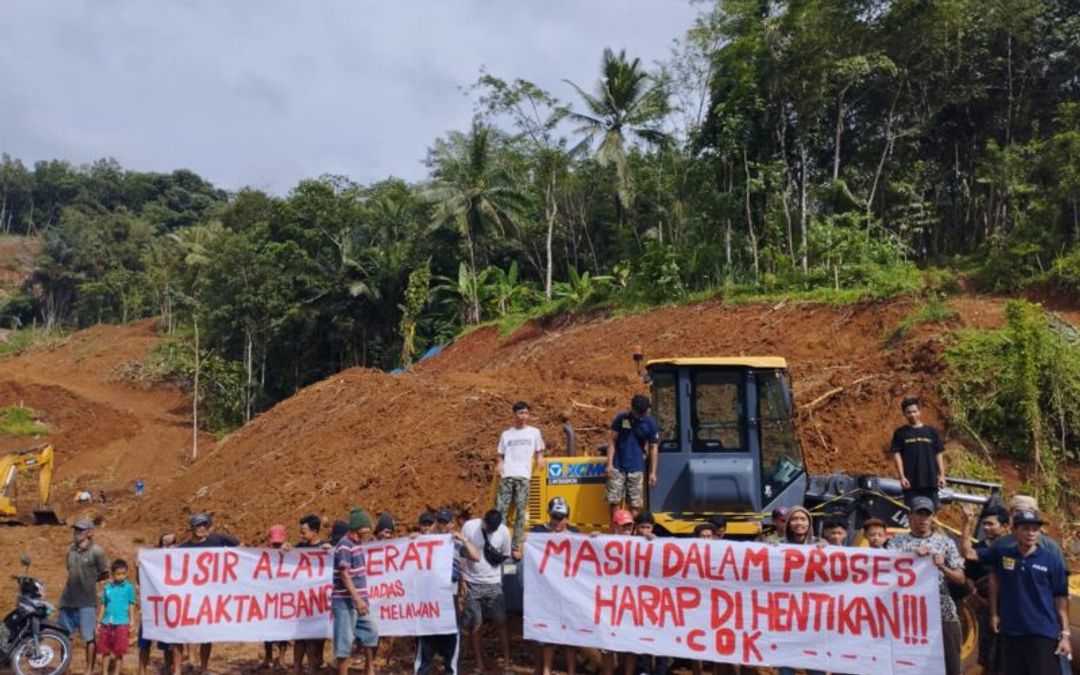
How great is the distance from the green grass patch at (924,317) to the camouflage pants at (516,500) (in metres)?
10.1

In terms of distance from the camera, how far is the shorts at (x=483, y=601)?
8.84m

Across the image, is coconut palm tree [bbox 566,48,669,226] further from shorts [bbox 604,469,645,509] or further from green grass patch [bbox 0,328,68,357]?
green grass patch [bbox 0,328,68,357]

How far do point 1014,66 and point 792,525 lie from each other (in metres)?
25.1

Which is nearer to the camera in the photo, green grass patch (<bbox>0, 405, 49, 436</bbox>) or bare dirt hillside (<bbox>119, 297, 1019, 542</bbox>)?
bare dirt hillside (<bbox>119, 297, 1019, 542</bbox>)

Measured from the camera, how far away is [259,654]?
10445 mm

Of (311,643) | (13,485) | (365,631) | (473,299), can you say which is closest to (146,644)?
(311,643)

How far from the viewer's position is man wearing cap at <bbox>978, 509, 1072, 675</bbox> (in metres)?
6.48

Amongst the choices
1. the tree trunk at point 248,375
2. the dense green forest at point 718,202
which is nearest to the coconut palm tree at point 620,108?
the dense green forest at point 718,202

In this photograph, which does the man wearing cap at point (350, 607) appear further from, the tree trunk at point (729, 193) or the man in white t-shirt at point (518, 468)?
the tree trunk at point (729, 193)

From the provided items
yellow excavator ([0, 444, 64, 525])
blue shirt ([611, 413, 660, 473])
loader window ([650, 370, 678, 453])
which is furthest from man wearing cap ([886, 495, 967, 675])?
yellow excavator ([0, 444, 64, 525])

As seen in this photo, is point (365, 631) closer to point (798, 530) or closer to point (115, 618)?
point (115, 618)

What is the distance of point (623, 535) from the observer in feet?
27.2

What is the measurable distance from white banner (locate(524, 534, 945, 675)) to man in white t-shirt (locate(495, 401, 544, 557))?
1.53 m

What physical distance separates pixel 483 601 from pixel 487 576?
0.78 ft
